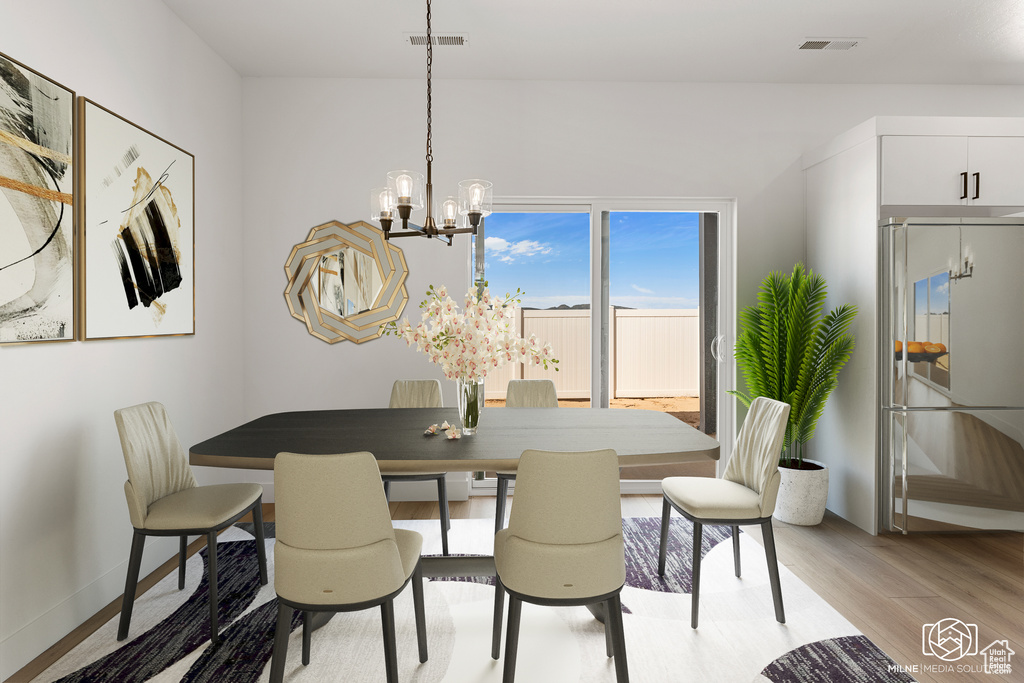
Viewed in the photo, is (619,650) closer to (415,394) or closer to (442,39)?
(415,394)

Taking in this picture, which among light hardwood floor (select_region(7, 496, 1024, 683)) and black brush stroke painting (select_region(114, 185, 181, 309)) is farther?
black brush stroke painting (select_region(114, 185, 181, 309))

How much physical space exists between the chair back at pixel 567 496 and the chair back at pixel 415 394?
5.93ft

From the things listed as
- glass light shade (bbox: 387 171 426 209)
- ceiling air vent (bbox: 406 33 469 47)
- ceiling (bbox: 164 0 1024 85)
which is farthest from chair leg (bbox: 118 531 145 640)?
ceiling air vent (bbox: 406 33 469 47)

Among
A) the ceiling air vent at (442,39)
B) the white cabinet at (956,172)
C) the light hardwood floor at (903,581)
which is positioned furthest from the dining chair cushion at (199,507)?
the white cabinet at (956,172)

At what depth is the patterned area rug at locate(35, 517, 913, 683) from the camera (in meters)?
2.08

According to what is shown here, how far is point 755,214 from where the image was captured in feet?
13.6

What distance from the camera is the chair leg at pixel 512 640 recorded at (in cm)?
175

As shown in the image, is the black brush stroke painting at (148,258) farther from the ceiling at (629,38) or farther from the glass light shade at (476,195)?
the glass light shade at (476,195)

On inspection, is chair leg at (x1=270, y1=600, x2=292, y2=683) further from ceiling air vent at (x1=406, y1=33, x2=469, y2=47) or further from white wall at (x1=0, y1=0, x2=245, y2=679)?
ceiling air vent at (x1=406, y1=33, x2=469, y2=47)

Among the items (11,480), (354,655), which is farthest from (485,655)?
(11,480)

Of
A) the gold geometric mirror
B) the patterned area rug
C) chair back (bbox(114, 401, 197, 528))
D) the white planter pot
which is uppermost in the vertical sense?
the gold geometric mirror

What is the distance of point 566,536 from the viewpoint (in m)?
1.76

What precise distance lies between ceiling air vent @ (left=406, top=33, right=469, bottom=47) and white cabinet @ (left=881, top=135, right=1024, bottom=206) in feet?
8.81

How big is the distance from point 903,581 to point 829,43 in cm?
315
